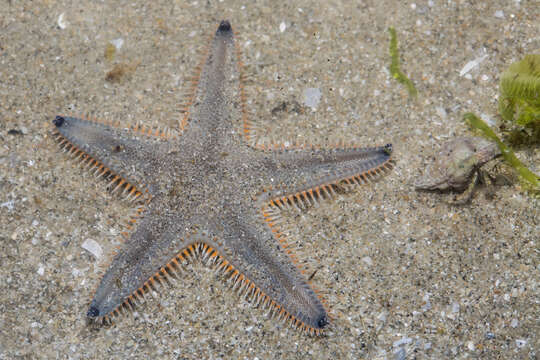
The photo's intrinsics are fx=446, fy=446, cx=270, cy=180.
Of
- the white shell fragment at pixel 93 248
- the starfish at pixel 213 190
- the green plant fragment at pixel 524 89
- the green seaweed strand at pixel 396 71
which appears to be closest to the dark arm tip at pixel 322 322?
the starfish at pixel 213 190

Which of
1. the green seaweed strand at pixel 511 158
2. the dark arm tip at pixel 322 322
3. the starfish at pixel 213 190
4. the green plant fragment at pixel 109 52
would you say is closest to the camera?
the dark arm tip at pixel 322 322

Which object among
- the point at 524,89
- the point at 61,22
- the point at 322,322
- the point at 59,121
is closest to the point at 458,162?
the point at 524,89

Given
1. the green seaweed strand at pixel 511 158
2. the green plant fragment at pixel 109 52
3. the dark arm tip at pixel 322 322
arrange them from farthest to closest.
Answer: the green plant fragment at pixel 109 52
the green seaweed strand at pixel 511 158
the dark arm tip at pixel 322 322

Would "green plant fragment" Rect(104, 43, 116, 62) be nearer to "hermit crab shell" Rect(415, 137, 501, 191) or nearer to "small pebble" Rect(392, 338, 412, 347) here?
"hermit crab shell" Rect(415, 137, 501, 191)

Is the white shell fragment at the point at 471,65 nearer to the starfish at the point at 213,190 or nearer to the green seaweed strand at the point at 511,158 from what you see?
the green seaweed strand at the point at 511,158

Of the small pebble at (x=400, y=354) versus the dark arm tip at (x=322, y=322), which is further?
the small pebble at (x=400, y=354)

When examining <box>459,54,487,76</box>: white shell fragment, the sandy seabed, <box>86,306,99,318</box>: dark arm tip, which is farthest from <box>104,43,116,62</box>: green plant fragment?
<box>459,54,487,76</box>: white shell fragment
